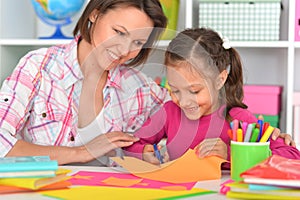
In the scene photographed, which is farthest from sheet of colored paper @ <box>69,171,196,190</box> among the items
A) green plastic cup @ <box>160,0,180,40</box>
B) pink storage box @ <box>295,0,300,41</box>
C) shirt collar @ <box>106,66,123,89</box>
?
pink storage box @ <box>295,0,300,41</box>

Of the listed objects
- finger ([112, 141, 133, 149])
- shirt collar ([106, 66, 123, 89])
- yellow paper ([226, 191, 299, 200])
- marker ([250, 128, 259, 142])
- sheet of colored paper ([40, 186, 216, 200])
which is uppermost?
shirt collar ([106, 66, 123, 89])

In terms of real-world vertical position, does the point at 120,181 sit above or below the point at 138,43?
below

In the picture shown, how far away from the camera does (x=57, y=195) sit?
3.28ft

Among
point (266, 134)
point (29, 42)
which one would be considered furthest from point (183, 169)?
point (29, 42)

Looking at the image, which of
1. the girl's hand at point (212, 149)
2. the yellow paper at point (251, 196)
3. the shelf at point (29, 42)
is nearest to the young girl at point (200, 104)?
the girl's hand at point (212, 149)

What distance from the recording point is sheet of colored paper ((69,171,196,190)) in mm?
1083

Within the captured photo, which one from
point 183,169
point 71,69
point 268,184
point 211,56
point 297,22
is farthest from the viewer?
point 297,22

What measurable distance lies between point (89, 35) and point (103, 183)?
2.05 feet

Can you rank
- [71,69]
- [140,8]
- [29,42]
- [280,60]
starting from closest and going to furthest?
1. [140,8]
2. [71,69]
3. [29,42]
4. [280,60]

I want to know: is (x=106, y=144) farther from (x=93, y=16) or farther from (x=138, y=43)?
(x=93, y=16)

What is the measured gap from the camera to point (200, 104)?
4.50 ft

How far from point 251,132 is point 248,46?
3.58ft

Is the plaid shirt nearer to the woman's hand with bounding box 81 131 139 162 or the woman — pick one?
the woman

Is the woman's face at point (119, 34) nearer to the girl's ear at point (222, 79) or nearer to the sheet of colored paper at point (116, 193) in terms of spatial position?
the girl's ear at point (222, 79)
